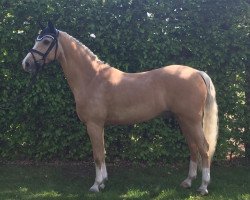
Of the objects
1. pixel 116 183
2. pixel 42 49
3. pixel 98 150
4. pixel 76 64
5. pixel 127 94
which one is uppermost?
pixel 42 49

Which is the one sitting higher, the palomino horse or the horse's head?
the horse's head

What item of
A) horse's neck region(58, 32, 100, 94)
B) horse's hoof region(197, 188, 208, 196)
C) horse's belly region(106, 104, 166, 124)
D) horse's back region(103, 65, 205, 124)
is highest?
horse's neck region(58, 32, 100, 94)

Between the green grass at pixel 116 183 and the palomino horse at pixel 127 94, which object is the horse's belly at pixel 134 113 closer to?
the palomino horse at pixel 127 94

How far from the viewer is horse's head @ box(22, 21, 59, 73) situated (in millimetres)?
5035

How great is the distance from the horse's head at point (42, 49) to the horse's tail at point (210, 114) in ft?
7.41

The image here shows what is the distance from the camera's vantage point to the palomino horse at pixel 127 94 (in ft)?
16.7

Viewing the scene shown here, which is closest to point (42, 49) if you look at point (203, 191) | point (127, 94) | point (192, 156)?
point (127, 94)

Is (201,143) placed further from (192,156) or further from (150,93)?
(150,93)

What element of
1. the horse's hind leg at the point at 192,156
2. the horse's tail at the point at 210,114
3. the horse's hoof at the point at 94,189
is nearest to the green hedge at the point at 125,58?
the horse's hind leg at the point at 192,156

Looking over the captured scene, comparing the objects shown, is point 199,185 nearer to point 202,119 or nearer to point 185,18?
point 202,119

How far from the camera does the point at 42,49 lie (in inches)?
200

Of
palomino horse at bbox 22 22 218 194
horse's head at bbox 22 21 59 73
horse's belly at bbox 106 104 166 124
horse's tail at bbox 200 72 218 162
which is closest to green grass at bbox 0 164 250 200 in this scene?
palomino horse at bbox 22 22 218 194

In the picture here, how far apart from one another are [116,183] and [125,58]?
2202mm

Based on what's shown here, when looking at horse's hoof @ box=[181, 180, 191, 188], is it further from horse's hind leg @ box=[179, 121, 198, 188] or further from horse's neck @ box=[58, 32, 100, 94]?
horse's neck @ box=[58, 32, 100, 94]
